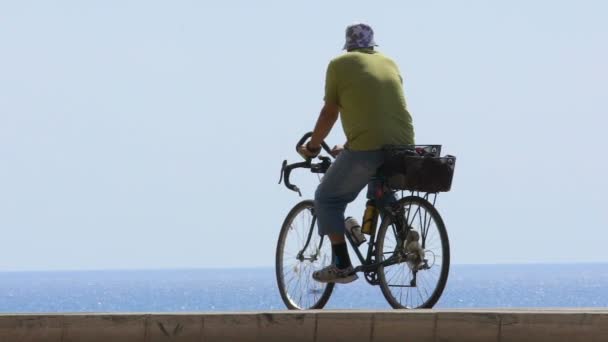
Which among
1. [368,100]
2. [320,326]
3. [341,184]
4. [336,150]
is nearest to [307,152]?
[336,150]

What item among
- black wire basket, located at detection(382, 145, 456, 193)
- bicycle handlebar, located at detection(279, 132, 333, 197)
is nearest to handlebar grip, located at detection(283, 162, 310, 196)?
bicycle handlebar, located at detection(279, 132, 333, 197)

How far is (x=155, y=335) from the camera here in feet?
29.1

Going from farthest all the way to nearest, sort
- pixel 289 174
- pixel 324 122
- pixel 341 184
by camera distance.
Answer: pixel 289 174 < pixel 324 122 < pixel 341 184

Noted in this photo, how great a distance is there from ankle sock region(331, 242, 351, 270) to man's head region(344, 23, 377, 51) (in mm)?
1379

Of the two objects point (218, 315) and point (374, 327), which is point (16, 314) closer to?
point (218, 315)

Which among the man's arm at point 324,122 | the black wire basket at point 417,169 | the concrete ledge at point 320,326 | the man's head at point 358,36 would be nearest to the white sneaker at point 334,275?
the black wire basket at point 417,169

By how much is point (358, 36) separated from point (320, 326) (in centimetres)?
285

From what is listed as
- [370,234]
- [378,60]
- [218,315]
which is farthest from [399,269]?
[218,315]

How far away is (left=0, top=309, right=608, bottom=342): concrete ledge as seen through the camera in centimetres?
796

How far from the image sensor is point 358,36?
1080 centimetres

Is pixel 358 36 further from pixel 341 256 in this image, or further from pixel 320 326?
pixel 320 326

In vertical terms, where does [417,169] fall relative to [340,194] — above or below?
above

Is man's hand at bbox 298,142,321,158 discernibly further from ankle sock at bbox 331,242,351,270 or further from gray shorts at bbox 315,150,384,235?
ankle sock at bbox 331,242,351,270

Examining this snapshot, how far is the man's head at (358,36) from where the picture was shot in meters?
10.8
